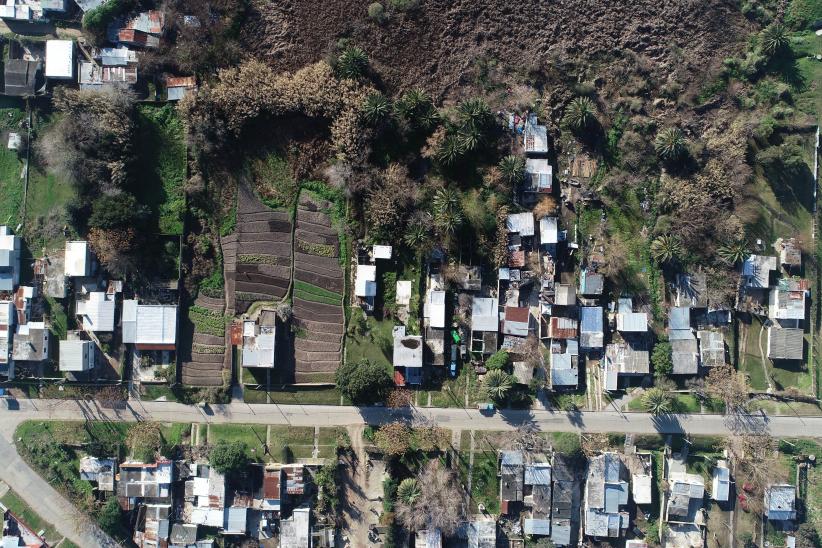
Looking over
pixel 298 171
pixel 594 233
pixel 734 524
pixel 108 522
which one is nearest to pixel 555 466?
pixel 734 524

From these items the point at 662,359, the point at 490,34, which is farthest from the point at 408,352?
the point at 490,34

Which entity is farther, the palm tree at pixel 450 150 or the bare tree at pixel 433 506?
the bare tree at pixel 433 506

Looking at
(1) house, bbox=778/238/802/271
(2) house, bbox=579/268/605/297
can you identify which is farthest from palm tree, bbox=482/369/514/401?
(1) house, bbox=778/238/802/271

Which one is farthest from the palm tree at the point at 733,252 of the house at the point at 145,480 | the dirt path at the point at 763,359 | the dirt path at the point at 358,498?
the house at the point at 145,480

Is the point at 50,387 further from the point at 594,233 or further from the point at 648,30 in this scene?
the point at 648,30

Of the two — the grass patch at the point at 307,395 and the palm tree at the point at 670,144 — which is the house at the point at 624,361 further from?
the grass patch at the point at 307,395

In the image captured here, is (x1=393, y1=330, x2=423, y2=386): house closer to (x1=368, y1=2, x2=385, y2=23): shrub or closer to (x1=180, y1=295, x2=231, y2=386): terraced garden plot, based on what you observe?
(x1=180, y1=295, x2=231, y2=386): terraced garden plot
